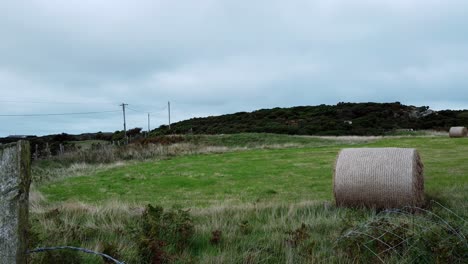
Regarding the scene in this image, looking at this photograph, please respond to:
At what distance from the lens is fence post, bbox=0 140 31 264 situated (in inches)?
151

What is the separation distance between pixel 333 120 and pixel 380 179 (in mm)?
58878

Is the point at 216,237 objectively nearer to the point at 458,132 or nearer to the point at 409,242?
the point at 409,242

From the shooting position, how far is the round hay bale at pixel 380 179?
852 cm

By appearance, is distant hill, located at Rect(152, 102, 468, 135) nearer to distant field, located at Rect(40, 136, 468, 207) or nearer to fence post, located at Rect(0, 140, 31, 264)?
distant field, located at Rect(40, 136, 468, 207)

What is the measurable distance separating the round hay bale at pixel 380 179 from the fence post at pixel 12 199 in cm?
632

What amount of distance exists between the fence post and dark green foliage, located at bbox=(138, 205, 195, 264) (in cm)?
165

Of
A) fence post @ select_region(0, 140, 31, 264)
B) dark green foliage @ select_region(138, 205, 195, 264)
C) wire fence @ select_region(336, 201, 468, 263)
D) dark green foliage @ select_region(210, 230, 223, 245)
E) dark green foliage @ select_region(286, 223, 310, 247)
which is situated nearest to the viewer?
fence post @ select_region(0, 140, 31, 264)

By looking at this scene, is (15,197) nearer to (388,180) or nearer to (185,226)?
(185,226)

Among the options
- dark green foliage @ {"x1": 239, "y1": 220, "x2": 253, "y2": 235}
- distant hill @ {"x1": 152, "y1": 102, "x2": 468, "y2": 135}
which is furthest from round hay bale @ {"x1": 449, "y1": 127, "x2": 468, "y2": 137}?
dark green foliage @ {"x1": 239, "y1": 220, "x2": 253, "y2": 235}

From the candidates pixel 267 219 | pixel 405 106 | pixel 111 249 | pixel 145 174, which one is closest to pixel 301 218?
pixel 267 219

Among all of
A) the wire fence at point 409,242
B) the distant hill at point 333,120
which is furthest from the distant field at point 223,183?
the distant hill at point 333,120

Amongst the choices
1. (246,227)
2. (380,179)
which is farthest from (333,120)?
(246,227)

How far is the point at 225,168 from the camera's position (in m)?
22.2

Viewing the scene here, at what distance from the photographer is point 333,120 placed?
218 ft
